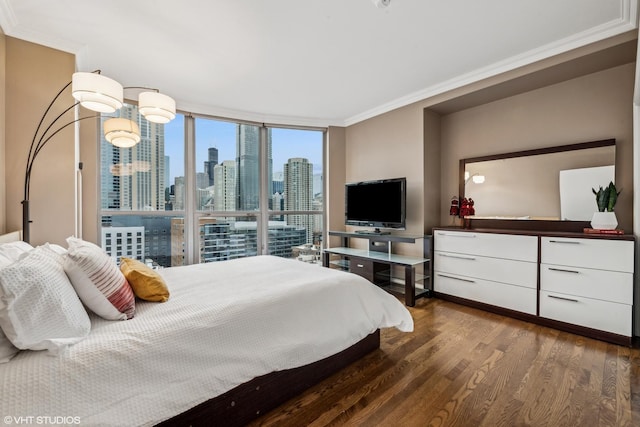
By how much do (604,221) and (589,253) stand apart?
0.33 meters

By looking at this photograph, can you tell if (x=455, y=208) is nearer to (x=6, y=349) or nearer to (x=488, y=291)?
(x=488, y=291)

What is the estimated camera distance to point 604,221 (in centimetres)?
254

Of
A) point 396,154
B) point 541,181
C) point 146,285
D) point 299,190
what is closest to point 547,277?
point 541,181

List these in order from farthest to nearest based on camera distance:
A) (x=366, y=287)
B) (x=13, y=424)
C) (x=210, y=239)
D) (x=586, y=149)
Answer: (x=210, y=239), (x=586, y=149), (x=366, y=287), (x=13, y=424)

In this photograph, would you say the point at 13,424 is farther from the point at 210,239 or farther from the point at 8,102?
the point at 210,239

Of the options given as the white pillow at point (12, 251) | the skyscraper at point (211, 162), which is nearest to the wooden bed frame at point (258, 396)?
the white pillow at point (12, 251)

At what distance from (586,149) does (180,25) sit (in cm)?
391

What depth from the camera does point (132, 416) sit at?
111cm

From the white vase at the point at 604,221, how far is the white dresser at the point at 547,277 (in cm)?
20

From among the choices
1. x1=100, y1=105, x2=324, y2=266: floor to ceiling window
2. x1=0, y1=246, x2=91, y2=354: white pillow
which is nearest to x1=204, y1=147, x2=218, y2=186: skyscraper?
x1=100, y1=105, x2=324, y2=266: floor to ceiling window

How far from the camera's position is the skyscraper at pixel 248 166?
4.55 meters

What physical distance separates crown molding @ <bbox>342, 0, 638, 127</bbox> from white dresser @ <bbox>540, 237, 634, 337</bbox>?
1.71 meters

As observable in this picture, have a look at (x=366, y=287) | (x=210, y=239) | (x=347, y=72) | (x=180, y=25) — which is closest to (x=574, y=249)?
(x=366, y=287)

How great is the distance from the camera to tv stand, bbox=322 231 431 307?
11.2 feet
